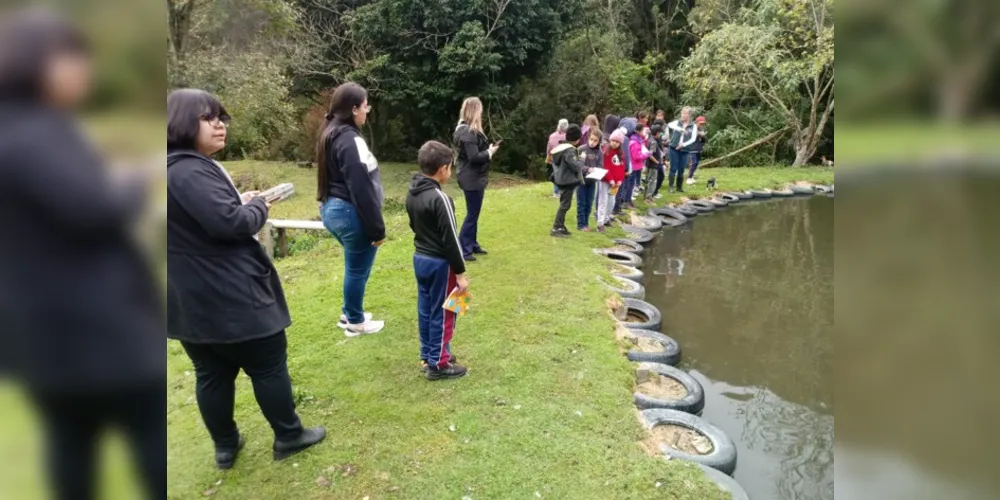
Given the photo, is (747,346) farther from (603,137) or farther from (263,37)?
(263,37)

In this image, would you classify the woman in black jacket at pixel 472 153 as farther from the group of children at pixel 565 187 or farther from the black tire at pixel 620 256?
the black tire at pixel 620 256

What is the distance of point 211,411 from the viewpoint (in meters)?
2.52

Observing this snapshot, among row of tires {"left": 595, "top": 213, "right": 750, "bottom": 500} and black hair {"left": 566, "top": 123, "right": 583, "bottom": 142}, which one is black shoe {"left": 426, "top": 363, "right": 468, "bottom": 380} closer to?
row of tires {"left": 595, "top": 213, "right": 750, "bottom": 500}

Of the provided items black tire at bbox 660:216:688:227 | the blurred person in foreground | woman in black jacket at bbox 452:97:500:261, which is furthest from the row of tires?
the blurred person in foreground

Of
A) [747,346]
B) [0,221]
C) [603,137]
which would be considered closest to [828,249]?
[603,137]

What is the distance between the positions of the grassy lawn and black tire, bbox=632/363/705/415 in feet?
0.35

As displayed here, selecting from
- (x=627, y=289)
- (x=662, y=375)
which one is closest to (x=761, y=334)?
(x=627, y=289)

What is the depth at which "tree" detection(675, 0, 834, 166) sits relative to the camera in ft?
42.0

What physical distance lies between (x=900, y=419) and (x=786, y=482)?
3.04 meters

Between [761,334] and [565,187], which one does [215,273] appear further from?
[565,187]

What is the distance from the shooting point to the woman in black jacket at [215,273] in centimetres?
206

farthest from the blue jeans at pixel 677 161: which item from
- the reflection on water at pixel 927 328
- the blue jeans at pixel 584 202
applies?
the reflection on water at pixel 927 328

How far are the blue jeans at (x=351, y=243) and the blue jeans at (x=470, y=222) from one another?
1.89 meters

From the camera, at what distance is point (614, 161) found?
7.58 metres
